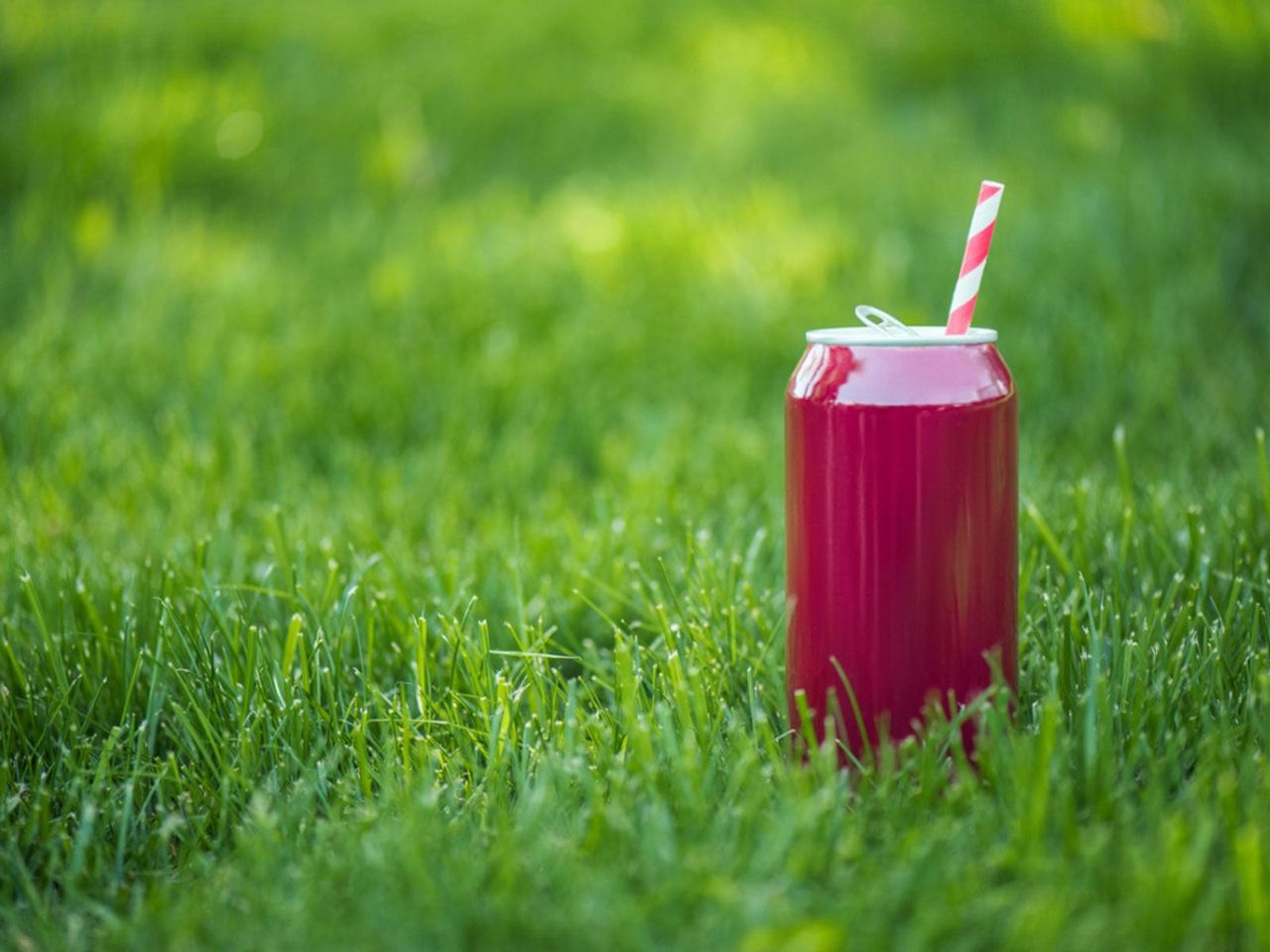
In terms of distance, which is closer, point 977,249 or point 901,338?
point 901,338

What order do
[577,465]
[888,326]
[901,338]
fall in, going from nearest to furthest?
[901,338], [888,326], [577,465]

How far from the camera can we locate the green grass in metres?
1.29

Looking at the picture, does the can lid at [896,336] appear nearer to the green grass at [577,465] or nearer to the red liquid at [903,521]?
the red liquid at [903,521]

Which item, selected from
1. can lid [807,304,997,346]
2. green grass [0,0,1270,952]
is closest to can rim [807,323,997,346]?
can lid [807,304,997,346]

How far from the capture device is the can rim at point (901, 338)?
1.44 metres

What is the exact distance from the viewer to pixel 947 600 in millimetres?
1474

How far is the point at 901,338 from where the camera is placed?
1.45m

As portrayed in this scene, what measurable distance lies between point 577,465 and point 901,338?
1539mm

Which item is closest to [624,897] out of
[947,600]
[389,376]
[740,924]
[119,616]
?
[740,924]

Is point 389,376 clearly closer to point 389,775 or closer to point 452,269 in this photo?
point 452,269

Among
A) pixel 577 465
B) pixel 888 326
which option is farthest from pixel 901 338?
pixel 577 465

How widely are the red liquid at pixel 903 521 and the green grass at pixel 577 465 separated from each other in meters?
0.09

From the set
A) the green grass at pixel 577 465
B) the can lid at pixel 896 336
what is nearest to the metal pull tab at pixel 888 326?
the can lid at pixel 896 336

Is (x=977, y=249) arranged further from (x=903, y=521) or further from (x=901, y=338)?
(x=903, y=521)
